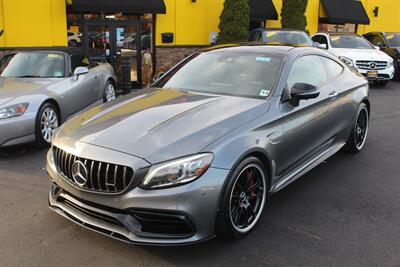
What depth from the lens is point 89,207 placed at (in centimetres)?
341

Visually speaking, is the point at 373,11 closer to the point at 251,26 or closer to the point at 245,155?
the point at 251,26

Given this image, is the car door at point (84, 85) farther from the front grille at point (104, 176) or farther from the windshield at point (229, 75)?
the front grille at point (104, 176)

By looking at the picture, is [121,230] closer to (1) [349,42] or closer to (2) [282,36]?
(2) [282,36]

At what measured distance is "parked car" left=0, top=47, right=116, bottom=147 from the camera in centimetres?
608

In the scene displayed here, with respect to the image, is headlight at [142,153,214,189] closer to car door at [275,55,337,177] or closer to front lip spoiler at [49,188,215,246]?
front lip spoiler at [49,188,215,246]

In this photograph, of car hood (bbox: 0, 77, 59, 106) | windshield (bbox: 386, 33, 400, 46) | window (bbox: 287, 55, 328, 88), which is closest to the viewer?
window (bbox: 287, 55, 328, 88)

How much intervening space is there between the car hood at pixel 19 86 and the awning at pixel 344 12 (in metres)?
16.3

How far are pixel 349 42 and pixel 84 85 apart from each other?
33.7ft

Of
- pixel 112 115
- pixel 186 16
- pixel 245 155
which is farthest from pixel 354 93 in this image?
pixel 186 16

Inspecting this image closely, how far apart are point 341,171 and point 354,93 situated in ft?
3.47

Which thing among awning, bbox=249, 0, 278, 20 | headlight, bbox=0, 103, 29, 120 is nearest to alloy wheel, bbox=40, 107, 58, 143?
headlight, bbox=0, 103, 29, 120

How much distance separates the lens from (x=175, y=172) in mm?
3230

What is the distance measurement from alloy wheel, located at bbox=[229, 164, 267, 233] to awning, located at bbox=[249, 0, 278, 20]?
14.5 metres

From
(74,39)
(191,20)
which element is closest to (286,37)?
(191,20)
